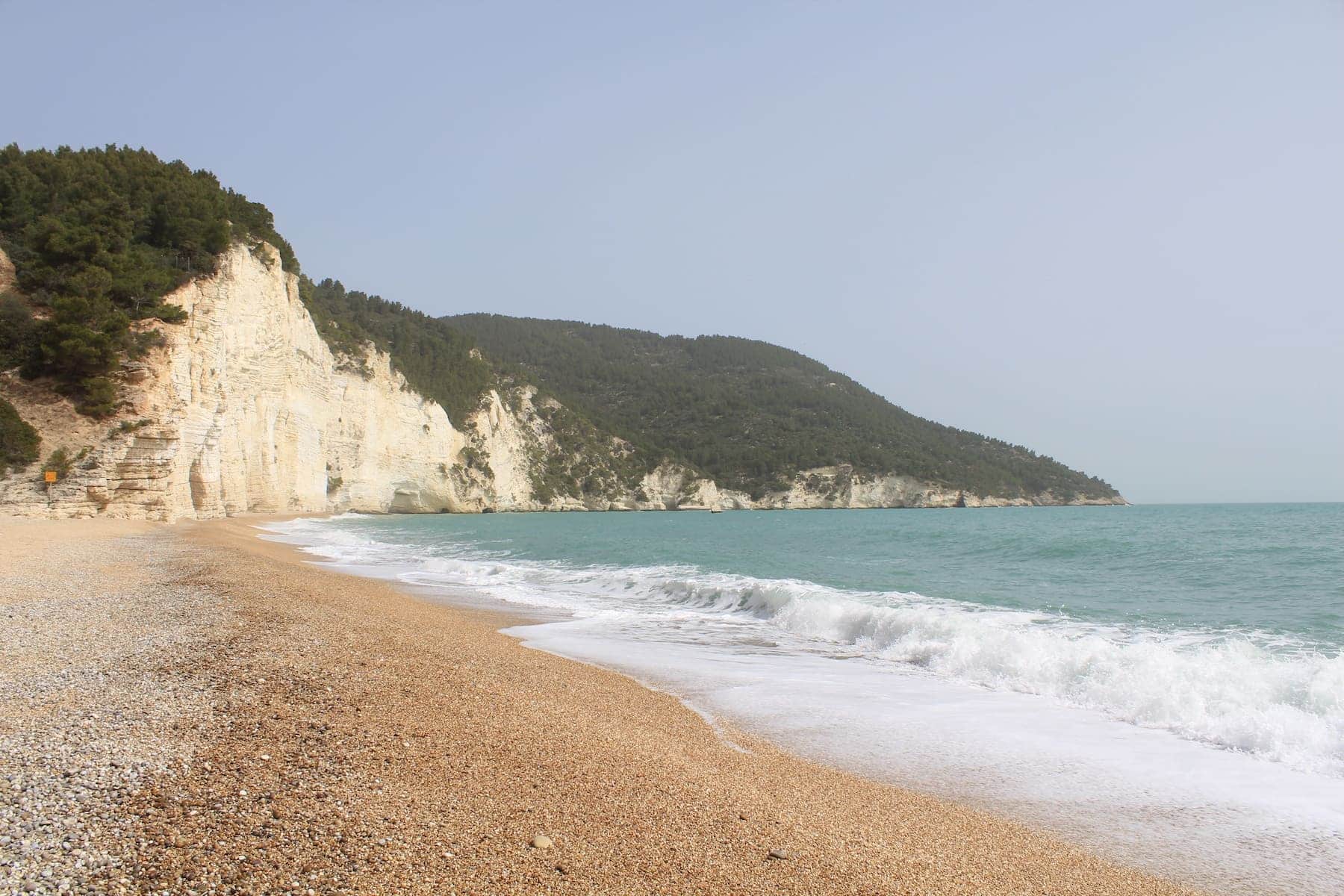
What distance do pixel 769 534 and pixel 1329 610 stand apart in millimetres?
28452

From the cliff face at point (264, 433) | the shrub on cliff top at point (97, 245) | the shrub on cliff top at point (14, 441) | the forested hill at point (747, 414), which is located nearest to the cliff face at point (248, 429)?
the cliff face at point (264, 433)

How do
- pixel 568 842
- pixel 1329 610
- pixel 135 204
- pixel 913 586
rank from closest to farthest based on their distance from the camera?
1. pixel 568 842
2. pixel 1329 610
3. pixel 913 586
4. pixel 135 204

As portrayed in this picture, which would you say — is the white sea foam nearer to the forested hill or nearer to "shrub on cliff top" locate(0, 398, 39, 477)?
"shrub on cliff top" locate(0, 398, 39, 477)

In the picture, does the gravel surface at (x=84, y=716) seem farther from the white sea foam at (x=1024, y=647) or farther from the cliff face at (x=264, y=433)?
the cliff face at (x=264, y=433)

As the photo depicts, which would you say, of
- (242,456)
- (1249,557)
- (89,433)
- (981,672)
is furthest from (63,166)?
(1249,557)

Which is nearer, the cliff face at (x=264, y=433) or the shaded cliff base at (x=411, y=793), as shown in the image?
the shaded cliff base at (x=411, y=793)

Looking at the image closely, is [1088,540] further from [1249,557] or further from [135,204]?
[135,204]

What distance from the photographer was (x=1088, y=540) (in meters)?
26.4

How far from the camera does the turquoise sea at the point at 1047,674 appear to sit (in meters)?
4.58

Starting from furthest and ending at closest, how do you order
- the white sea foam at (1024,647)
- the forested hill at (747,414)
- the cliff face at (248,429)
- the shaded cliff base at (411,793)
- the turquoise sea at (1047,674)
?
1. the forested hill at (747,414)
2. the cliff face at (248,429)
3. the white sea foam at (1024,647)
4. the turquoise sea at (1047,674)
5. the shaded cliff base at (411,793)

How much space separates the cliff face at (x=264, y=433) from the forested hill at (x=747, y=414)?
2377 centimetres

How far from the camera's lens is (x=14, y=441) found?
21688mm

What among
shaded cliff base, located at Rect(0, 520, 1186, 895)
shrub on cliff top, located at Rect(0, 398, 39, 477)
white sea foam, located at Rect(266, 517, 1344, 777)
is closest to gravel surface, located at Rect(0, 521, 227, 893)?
shaded cliff base, located at Rect(0, 520, 1186, 895)

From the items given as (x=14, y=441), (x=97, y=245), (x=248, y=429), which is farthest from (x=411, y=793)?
(x=248, y=429)
